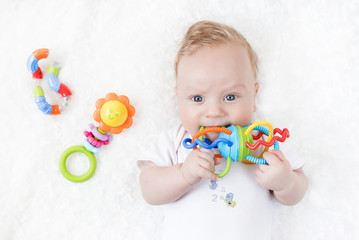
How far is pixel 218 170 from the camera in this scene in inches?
51.0

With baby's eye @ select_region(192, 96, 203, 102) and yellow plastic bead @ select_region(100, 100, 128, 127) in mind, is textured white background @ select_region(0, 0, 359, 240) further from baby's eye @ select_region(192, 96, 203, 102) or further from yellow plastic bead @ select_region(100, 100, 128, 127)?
baby's eye @ select_region(192, 96, 203, 102)

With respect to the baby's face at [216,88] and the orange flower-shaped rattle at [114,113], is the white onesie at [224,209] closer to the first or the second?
the baby's face at [216,88]

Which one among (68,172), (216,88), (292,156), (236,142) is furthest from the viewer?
(68,172)

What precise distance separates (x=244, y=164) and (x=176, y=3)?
734 millimetres

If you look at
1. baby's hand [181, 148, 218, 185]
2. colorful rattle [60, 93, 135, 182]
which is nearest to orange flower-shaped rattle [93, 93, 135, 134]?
colorful rattle [60, 93, 135, 182]

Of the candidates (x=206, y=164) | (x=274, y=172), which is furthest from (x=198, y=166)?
(x=274, y=172)

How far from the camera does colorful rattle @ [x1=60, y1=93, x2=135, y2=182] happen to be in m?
1.44

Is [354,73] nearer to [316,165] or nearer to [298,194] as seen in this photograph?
[316,165]

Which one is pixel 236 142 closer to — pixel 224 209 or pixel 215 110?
pixel 215 110

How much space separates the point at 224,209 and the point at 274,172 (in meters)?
0.21

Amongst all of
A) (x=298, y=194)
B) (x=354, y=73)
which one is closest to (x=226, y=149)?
(x=298, y=194)

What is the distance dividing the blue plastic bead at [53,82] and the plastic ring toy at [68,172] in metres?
0.25

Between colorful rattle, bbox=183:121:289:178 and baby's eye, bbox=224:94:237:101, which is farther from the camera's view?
baby's eye, bbox=224:94:237:101

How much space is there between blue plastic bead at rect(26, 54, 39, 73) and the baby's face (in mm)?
617
